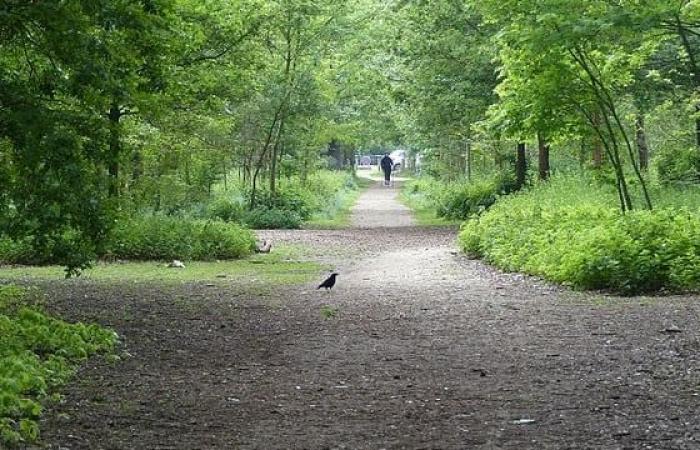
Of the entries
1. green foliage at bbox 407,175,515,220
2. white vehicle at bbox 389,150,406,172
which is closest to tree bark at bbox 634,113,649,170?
green foliage at bbox 407,175,515,220

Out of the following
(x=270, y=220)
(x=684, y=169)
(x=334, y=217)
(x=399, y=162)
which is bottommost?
(x=334, y=217)

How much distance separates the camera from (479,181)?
3147 centimetres

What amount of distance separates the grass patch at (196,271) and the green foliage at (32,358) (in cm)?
518

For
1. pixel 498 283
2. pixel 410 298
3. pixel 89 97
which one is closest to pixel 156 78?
pixel 89 97

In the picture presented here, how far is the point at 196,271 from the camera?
1636 cm

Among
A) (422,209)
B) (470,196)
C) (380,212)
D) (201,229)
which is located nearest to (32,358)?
(201,229)

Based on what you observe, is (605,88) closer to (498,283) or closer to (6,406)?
(498,283)

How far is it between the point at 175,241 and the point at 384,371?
11885mm

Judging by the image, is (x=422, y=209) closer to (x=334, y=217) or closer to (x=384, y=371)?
(x=334, y=217)

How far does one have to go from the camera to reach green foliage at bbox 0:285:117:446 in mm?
5645

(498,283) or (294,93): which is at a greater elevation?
(294,93)

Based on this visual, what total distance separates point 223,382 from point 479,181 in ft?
82.0

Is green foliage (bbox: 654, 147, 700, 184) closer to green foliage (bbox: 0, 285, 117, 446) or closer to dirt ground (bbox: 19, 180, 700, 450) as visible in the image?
dirt ground (bbox: 19, 180, 700, 450)

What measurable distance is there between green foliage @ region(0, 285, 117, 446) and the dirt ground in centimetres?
16
